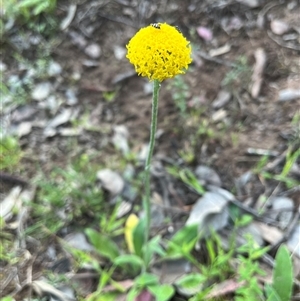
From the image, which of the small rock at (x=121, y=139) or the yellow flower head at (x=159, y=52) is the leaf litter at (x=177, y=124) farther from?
the yellow flower head at (x=159, y=52)

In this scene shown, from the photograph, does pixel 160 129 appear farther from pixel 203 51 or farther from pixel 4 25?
pixel 4 25

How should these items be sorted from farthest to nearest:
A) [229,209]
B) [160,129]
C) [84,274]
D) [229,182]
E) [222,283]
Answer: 1. [160,129]
2. [229,182]
3. [229,209]
4. [84,274]
5. [222,283]

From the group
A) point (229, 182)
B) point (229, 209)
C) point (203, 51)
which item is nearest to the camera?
point (229, 209)

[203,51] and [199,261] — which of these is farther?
[203,51]

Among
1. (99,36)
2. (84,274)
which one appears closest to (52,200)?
(84,274)

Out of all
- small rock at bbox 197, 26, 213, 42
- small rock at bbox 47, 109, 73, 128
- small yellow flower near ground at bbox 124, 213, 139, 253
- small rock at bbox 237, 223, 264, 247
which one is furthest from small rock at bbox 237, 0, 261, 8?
small yellow flower near ground at bbox 124, 213, 139, 253

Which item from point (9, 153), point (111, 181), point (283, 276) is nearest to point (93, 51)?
point (9, 153)

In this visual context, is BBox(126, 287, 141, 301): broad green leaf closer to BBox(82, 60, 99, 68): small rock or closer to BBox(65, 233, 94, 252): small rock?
BBox(65, 233, 94, 252): small rock
